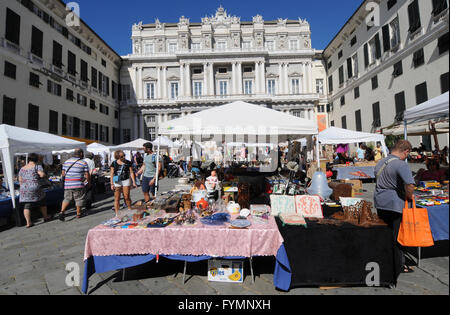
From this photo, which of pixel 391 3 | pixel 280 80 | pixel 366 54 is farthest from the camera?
pixel 280 80

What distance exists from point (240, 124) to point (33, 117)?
18.6 m

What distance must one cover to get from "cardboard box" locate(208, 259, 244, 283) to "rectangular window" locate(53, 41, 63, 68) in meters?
22.5

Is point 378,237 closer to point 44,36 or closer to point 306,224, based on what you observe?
point 306,224

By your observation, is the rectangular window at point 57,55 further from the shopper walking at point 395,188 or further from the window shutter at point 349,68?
the window shutter at point 349,68

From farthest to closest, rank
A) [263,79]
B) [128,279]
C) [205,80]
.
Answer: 1. [205,80]
2. [263,79]
3. [128,279]

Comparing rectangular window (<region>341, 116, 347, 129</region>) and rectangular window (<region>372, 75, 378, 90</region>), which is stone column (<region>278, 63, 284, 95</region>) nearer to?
rectangular window (<region>341, 116, 347, 129</region>)

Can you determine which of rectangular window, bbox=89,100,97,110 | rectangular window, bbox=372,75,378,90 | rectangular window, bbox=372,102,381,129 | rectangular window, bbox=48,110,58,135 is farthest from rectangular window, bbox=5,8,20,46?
rectangular window, bbox=372,102,381,129

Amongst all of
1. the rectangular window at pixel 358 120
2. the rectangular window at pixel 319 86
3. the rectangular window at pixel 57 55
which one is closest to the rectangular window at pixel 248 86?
the rectangular window at pixel 319 86

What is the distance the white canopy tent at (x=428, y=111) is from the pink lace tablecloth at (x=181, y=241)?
1.59 metres

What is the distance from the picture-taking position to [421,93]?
13.8m

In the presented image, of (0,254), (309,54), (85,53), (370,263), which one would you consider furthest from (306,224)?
(309,54)

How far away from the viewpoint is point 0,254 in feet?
11.1

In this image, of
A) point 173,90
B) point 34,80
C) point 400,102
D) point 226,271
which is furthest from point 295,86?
point 226,271

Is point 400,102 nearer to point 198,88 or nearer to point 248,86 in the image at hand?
point 248,86
